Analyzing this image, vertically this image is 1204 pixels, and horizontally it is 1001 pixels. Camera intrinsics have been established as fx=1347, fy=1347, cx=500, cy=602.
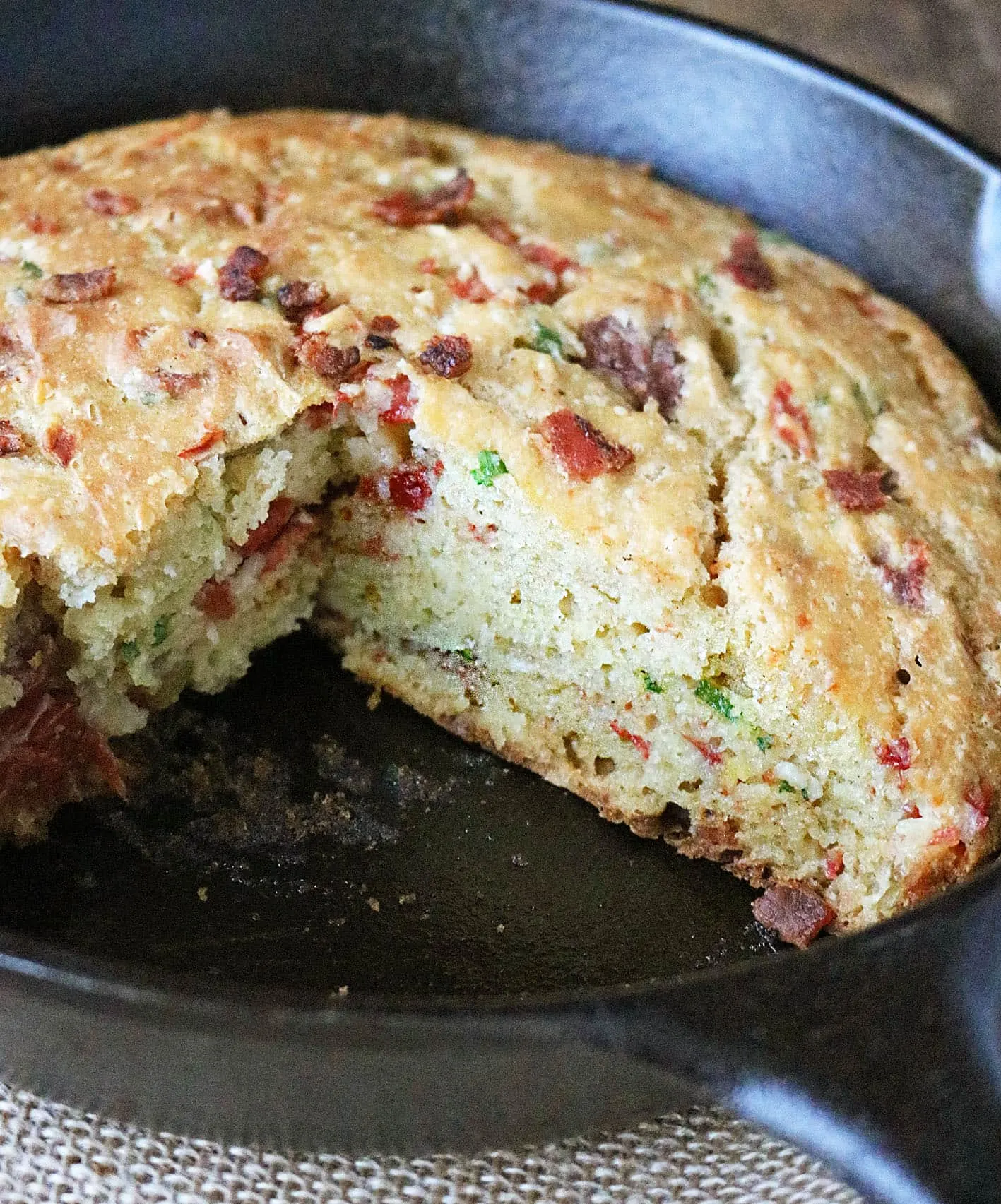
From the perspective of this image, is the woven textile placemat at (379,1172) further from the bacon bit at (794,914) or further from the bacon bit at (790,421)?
the bacon bit at (790,421)

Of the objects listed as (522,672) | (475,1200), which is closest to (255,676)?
(522,672)

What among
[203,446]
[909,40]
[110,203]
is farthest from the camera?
[909,40]

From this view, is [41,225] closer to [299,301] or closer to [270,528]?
[299,301]

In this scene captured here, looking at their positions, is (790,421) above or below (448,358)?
above

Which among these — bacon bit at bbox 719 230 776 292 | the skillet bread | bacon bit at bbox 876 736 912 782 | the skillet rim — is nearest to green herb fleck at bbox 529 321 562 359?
the skillet bread

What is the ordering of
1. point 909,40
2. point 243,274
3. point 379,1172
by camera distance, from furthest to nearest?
point 909,40 → point 243,274 → point 379,1172

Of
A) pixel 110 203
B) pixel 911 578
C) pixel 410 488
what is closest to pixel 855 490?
pixel 911 578

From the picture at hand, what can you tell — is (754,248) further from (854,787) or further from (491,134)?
(854,787)
